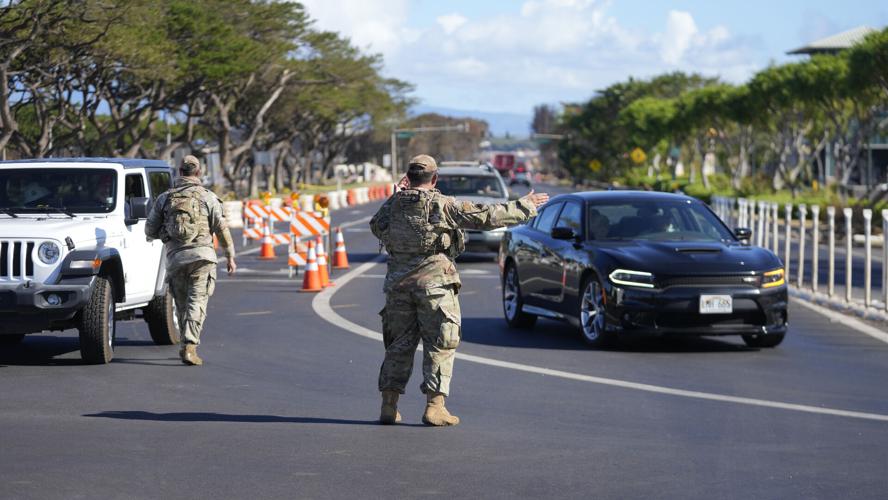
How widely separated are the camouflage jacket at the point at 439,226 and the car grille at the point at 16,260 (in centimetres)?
411

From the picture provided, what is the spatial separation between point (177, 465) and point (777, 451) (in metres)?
3.33

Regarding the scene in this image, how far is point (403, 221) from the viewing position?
8781 mm

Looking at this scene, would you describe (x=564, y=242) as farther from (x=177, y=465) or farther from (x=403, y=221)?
(x=177, y=465)

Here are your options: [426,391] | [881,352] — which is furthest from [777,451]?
[881,352]

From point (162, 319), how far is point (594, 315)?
161 inches

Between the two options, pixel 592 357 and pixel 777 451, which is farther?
pixel 592 357

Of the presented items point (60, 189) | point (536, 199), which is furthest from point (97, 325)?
point (536, 199)

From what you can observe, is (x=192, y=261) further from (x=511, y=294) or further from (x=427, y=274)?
(x=511, y=294)

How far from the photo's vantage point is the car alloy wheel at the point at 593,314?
13748 mm

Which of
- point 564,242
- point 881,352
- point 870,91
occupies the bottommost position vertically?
A: point 881,352

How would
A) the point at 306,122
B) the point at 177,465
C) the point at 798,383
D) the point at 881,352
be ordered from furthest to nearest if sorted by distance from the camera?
the point at 306,122
the point at 881,352
the point at 798,383
the point at 177,465

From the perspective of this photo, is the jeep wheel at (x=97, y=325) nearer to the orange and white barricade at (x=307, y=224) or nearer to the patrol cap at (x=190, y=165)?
the patrol cap at (x=190, y=165)

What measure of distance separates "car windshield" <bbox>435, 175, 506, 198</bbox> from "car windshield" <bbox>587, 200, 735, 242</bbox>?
1261 centimetres

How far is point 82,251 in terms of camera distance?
11891mm
